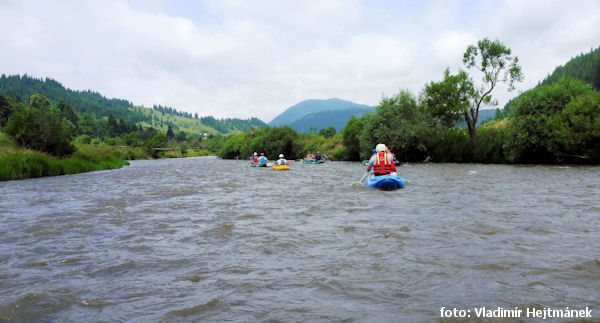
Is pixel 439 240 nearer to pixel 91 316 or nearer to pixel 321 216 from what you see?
pixel 321 216

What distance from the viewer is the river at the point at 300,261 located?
12.6 ft

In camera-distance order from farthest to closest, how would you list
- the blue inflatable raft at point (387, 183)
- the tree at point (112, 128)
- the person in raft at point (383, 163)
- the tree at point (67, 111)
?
1. the tree at point (112, 128)
2. the tree at point (67, 111)
3. the person in raft at point (383, 163)
4. the blue inflatable raft at point (387, 183)

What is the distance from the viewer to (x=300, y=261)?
18.2 ft

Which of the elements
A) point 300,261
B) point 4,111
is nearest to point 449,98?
point 300,261

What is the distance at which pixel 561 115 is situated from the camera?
28.4 m

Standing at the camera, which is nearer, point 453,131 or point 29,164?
point 29,164

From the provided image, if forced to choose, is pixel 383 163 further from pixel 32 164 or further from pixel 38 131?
pixel 38 131

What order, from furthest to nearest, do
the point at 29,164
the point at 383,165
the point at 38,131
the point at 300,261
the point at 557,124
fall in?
the point at 38,131
the point at 557,124
the point at 29,164
the point at 383,165
the point at 300,261

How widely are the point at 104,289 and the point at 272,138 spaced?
229 feet

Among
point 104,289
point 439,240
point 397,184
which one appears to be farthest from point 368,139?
point 104,289

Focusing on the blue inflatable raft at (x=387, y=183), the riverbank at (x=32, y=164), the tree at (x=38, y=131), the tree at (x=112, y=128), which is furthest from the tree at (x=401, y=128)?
the tree at (x=112, y=128)

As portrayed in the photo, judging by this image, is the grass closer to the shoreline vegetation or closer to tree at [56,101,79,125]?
the shoreline vegetation

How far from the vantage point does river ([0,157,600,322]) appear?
3844 mm

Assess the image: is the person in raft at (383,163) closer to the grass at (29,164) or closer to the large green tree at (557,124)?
the large green tree at (557,124)
